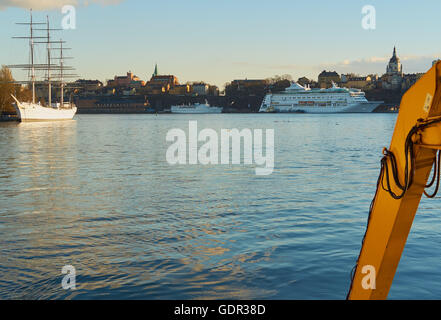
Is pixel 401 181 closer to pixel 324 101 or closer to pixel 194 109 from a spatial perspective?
pixel 324 101

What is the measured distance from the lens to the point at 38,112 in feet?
291

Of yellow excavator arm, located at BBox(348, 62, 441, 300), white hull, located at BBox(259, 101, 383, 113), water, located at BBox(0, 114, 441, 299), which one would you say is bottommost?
water, located at BBox(0, 114, 441, 299)

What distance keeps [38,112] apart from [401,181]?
A: 299 feet

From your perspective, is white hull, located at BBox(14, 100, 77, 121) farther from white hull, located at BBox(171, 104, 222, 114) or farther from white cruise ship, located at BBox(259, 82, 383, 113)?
white hull, located at BBox(171, 104, 222, 114)

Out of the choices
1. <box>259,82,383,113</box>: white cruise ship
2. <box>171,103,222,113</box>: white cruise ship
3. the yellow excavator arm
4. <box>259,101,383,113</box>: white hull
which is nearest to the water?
the yellow excavator arm

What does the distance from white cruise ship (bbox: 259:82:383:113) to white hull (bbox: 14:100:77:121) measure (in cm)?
6944

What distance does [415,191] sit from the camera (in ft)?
11.6

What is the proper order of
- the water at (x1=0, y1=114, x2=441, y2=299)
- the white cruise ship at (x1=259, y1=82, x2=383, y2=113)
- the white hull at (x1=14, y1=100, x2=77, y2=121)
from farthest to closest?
the white cruise ship at (x1=259, y1=82, x2=383, y2=113)
the white hull at (x1=14, y1=100, x2=77, y2=121)
the water at (x1=0, y1=114, x2=441, y2=299)

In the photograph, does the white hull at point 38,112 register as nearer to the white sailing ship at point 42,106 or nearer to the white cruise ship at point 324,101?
the white sailing ship at point 42,106

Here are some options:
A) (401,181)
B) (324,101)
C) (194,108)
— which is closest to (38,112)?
(324,101)

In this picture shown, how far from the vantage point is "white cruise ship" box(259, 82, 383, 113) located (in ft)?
486

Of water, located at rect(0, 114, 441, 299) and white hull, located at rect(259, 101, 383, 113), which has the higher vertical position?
white hull, located at rect(259, 101, 383, 113)

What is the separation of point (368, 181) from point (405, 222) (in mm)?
12970
